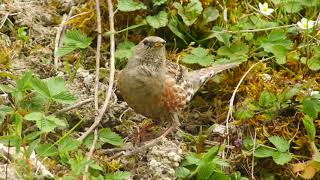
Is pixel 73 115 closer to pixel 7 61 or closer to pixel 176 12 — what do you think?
pixel 7 61

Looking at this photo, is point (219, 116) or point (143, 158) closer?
point (143, 158)

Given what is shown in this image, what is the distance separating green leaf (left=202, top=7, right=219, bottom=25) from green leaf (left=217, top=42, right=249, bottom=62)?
24 cm

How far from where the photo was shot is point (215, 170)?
4051mm

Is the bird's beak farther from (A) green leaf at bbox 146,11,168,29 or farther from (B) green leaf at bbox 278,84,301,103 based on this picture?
(B) green leaf at bbox 278,84,301,103

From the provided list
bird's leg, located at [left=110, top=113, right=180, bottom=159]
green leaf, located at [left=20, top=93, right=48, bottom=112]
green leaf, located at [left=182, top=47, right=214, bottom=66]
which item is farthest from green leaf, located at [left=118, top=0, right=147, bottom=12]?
green leaf, located at [left=20, top=93, right=48, bottom=112]

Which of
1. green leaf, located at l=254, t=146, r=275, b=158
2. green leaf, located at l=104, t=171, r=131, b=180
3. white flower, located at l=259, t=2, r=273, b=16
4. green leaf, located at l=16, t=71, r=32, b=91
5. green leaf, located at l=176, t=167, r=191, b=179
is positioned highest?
white flower, located at l=259, t=2, r=273, b=16

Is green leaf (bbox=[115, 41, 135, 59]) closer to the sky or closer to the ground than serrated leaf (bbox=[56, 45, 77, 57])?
closer to the ground

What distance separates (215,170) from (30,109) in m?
1.14

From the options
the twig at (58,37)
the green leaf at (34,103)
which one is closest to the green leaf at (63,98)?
the green leaf at (34,103)

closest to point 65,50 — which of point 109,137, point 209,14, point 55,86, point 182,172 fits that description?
point 55,86

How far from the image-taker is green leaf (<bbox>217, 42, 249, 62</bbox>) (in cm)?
505

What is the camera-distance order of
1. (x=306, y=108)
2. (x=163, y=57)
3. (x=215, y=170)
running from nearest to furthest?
(x=215, y=170)
(x=306, y=108)
(x=163, y=57)

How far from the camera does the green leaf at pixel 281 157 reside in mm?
4258

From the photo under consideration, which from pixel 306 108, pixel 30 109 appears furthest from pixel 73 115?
pixel 306 108
